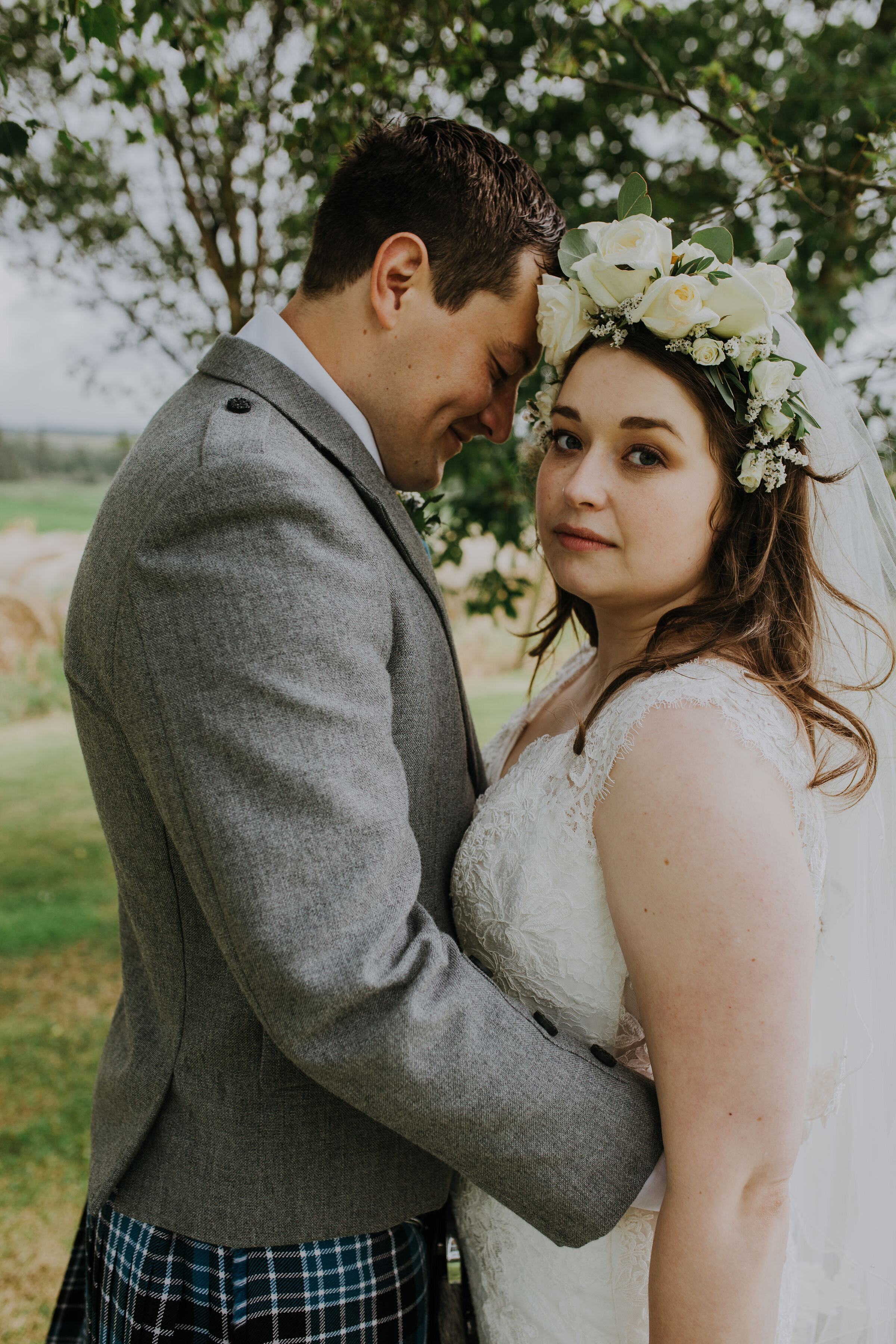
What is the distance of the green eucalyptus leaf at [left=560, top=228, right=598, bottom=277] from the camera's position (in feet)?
6.19

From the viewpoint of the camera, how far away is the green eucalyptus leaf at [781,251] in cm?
196

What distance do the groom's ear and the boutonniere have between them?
1.66 ft

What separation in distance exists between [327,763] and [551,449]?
101cm

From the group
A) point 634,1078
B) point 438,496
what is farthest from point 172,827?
point 438,496

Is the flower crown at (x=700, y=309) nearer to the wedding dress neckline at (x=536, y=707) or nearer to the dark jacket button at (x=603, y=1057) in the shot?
the wedding dress neckline at (x=536, y=707)

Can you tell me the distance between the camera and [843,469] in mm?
2014

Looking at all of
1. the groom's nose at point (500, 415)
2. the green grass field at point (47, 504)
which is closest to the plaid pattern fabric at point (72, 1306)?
the groom's nose at point (500, 415)

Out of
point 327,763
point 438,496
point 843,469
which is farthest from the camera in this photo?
point 438,496

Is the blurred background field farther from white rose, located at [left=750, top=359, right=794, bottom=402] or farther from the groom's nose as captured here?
white rose, located at [left=750, top=359, right=794, bottom=402]

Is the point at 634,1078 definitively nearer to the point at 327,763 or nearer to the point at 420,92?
the point at 327,763

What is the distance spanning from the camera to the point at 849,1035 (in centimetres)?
187

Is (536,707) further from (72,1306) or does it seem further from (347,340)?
(72,1306)

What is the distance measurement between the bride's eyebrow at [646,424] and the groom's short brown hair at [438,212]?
1.30 ft

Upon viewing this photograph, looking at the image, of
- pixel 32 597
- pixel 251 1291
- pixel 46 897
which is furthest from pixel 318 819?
pixel 32 597
